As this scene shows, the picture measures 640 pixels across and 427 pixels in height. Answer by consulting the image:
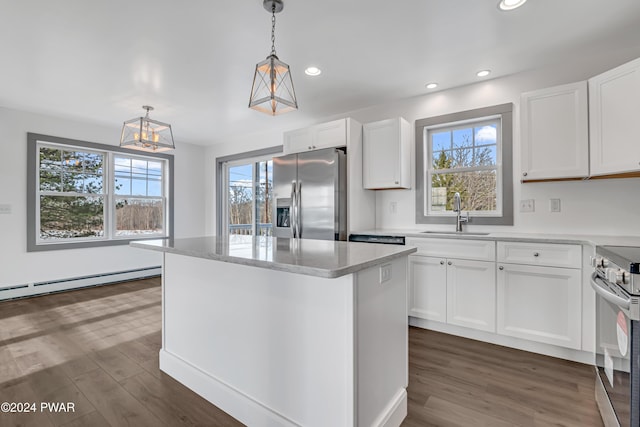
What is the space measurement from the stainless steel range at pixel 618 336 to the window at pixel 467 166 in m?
1.50

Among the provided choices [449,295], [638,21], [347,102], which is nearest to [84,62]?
[347,102]

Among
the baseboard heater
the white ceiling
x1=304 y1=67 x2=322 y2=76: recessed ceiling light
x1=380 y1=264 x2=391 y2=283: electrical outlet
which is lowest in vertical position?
the baseboard heater

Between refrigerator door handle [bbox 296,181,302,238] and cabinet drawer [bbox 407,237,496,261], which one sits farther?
refrigerator door handle [bbox 296,181,302,238]

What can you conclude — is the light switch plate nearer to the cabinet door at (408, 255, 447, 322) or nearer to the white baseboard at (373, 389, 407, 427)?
the cabinet door at (408, 255, 447, 322)

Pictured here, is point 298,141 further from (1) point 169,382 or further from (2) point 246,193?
(1) point 169,382

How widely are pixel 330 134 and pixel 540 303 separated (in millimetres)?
2572

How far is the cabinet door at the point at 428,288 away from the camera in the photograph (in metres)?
2.81

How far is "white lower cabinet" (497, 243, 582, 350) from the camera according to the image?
2.25 meters

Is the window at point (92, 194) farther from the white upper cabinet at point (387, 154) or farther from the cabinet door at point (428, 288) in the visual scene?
the cabinet door at point (428, 288)

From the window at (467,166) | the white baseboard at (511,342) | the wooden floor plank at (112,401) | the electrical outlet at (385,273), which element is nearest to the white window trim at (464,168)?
the window at (467,166)

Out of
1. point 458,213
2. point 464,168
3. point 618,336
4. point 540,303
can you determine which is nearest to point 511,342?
point 540,303

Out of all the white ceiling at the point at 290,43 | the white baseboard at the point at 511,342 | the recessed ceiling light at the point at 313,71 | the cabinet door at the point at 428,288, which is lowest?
the white baseboard at the point at 511,342

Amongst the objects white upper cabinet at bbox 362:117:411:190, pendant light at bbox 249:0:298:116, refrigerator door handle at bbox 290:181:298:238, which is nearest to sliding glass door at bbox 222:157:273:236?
refrigerator door handle at bbox 290:181:298:238

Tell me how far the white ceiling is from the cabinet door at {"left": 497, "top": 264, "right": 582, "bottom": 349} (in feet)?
5.95
